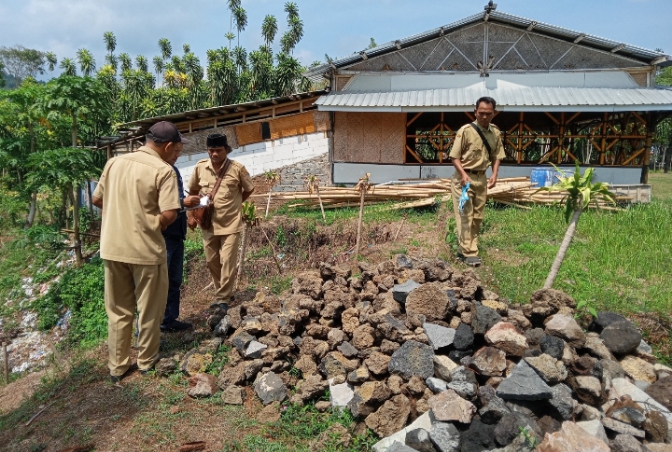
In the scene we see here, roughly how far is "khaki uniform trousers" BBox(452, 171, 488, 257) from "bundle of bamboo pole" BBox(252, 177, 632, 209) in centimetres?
353

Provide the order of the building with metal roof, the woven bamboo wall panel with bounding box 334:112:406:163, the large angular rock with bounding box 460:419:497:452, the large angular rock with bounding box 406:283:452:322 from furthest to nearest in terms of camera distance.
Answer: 1. the woven bamboo wall panel with bounding box 334:112:406:163
2. the building with metal roof
3. the large angular rock with bounding box 406:283:452:322
4. the large angular rock with bounding box 460:419:497:452

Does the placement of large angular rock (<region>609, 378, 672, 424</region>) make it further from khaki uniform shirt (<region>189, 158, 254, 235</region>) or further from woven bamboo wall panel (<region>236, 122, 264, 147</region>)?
woven bamboo wall panel (<region>236, 122, 264, 147</region>)

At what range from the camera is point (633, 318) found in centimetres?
467

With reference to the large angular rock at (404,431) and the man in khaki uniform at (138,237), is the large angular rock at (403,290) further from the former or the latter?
the man in khaki uniform at (138,237)

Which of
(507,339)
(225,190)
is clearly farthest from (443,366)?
(225,190)

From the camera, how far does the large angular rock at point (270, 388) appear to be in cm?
373

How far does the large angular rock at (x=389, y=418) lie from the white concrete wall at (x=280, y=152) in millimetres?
10878

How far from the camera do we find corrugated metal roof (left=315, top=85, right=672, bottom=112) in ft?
36.6

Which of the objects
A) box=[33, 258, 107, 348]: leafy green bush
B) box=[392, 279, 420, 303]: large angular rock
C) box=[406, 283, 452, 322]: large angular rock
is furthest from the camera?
box=[33, 258, 107, 348]: leafy green bush

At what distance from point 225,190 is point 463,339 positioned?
2.94 m

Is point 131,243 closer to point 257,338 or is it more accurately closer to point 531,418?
point 257,338

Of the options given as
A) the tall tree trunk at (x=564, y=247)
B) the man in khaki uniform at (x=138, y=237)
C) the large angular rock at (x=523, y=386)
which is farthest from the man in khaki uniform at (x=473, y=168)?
the man in khaki uniform at (x=138, y=237)

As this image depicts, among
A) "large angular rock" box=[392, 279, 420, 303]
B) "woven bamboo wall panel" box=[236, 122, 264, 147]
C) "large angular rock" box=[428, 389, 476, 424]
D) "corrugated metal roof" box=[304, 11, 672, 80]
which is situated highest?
"corrugated metal roof" box=[304, 11, 672, 80]

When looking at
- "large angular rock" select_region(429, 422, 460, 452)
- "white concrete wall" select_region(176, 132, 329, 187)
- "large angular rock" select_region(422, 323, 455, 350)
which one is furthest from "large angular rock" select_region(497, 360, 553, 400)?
"white concrete wall" select_region(176, 132, 329, 187)
